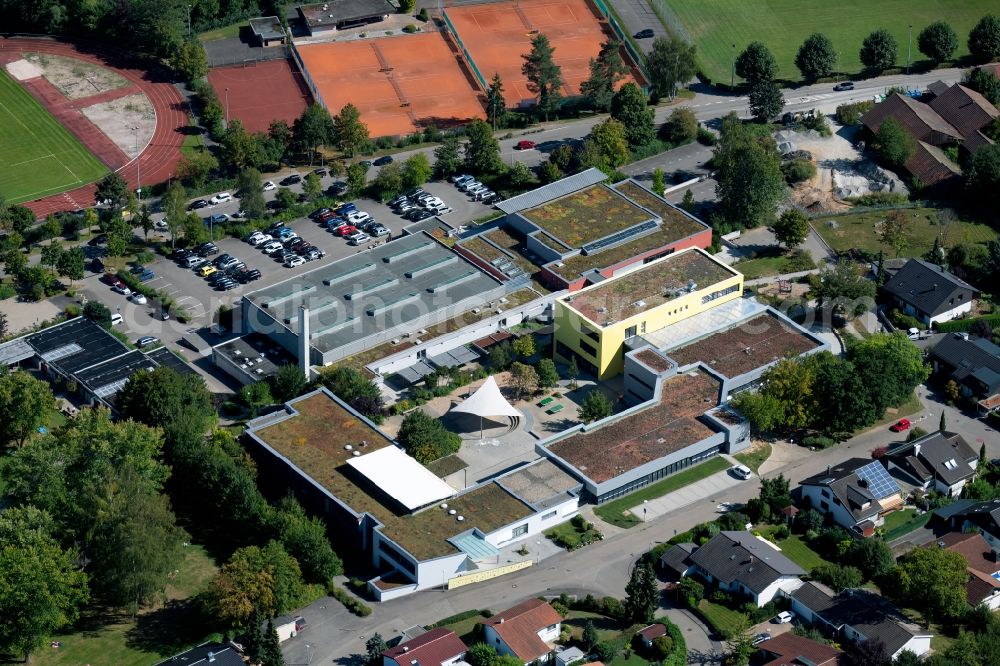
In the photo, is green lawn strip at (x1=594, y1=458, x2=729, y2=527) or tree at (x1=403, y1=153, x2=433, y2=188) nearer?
green lawn strip at (x1=594, y1=458, x2=729, y2=527)

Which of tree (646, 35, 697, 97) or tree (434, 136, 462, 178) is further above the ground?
tree (646, 35, 697, 97)

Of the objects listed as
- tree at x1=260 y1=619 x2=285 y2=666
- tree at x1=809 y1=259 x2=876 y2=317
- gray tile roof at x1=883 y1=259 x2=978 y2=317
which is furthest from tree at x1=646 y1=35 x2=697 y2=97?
tree at x1=260 y1=619 x2=285 y2=666

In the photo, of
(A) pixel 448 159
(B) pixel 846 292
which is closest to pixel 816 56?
(A) pixel 448 159

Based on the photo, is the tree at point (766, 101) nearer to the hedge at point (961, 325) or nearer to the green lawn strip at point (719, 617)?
the hedge at point (961, 325)

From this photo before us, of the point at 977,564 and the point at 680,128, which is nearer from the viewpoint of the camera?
the point at 977,564

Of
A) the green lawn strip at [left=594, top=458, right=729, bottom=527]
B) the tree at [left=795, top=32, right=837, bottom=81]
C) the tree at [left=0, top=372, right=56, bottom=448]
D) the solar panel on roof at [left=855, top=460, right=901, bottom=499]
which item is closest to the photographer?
Result: the solar panel on roof at [left=855, top=460, right=901, bottom=499]

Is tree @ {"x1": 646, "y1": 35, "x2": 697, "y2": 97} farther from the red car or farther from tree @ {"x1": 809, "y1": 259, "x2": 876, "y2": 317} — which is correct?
the red car

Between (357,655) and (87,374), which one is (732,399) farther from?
(87,374)

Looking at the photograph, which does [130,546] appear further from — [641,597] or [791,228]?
[791,228]
